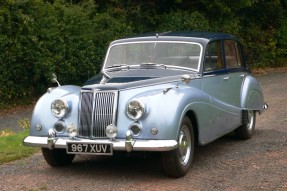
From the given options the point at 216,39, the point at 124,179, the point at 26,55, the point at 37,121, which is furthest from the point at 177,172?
the point at 26,55

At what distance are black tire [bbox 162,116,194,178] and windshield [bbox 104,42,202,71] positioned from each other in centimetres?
119

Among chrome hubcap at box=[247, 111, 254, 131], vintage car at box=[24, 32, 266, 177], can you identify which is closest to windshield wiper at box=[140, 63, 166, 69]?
vintage car at box=[24, 32, 266, 177]

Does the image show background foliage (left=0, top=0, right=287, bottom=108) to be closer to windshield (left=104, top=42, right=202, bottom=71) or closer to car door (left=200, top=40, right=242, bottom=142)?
windshield (left=104, top=42, right=202, bottom=71)

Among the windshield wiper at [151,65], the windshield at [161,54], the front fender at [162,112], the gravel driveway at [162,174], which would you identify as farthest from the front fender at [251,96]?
the front fender at [162,112]

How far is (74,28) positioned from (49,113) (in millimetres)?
10252

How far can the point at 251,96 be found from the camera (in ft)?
29.7

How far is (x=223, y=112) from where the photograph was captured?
26.2 ft

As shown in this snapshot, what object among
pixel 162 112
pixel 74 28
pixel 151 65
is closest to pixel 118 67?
pixel 151 65

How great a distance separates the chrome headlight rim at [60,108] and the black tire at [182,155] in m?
1.35

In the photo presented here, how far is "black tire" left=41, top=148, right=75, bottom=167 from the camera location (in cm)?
718

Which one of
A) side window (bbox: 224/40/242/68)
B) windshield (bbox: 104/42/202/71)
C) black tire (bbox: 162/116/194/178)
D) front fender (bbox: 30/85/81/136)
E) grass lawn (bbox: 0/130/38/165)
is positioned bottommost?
grass lawn (bbox: 0/130/38/165)

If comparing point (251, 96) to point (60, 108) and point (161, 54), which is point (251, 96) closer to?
point (161, 54)

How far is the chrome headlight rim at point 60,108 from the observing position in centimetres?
681

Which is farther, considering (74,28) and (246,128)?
(74,28)
